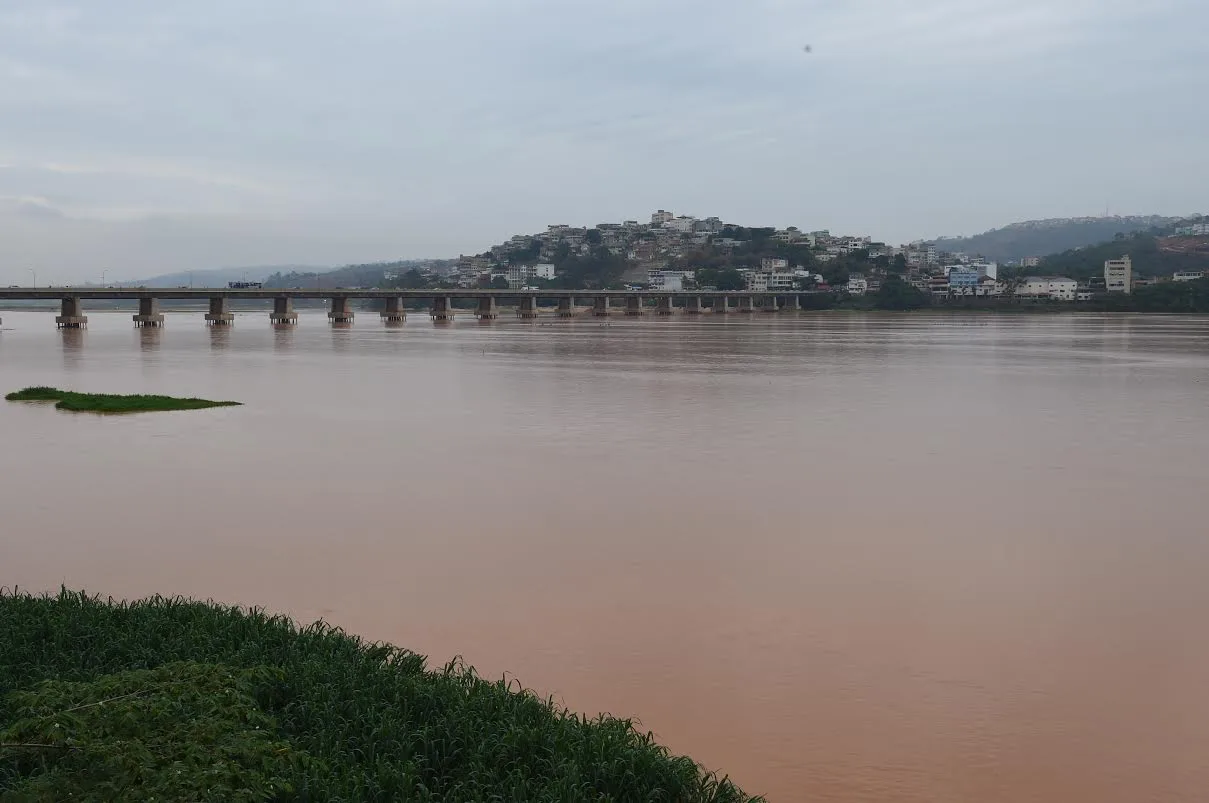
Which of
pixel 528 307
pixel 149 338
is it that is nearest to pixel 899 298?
pixel 528 307

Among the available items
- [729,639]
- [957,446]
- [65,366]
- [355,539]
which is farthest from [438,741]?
[65,366]

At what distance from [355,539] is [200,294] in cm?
7857

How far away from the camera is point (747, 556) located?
1047 cm

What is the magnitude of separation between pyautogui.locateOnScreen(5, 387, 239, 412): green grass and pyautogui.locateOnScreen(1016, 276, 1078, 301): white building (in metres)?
126

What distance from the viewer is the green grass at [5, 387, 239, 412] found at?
23.1m

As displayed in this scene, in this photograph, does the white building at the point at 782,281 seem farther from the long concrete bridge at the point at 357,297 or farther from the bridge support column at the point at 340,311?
the bridge support column at the point at 340,311

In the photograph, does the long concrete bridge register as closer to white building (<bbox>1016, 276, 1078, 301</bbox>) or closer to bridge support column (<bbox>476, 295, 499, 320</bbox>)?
bridge support column (<bbox>476, 295, 499, 320</bbox>)

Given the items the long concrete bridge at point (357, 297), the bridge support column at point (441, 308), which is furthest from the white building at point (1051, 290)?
the bridge support column at point (441, 308)

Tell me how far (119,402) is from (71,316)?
60.0 m

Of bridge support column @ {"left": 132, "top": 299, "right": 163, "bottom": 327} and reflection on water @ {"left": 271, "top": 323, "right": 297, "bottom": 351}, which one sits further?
bridge support column @ {"left": 132, "top": 299, "right": 163, "bottom": 327}

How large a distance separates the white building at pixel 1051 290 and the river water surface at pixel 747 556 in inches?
4597

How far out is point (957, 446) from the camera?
18.2 metres

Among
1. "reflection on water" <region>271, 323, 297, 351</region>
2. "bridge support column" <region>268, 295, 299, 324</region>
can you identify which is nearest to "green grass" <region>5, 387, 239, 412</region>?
"reflection on water" <region>271, 323, 297, 351</region>

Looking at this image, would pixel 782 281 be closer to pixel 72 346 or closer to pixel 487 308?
pixel 487 308
